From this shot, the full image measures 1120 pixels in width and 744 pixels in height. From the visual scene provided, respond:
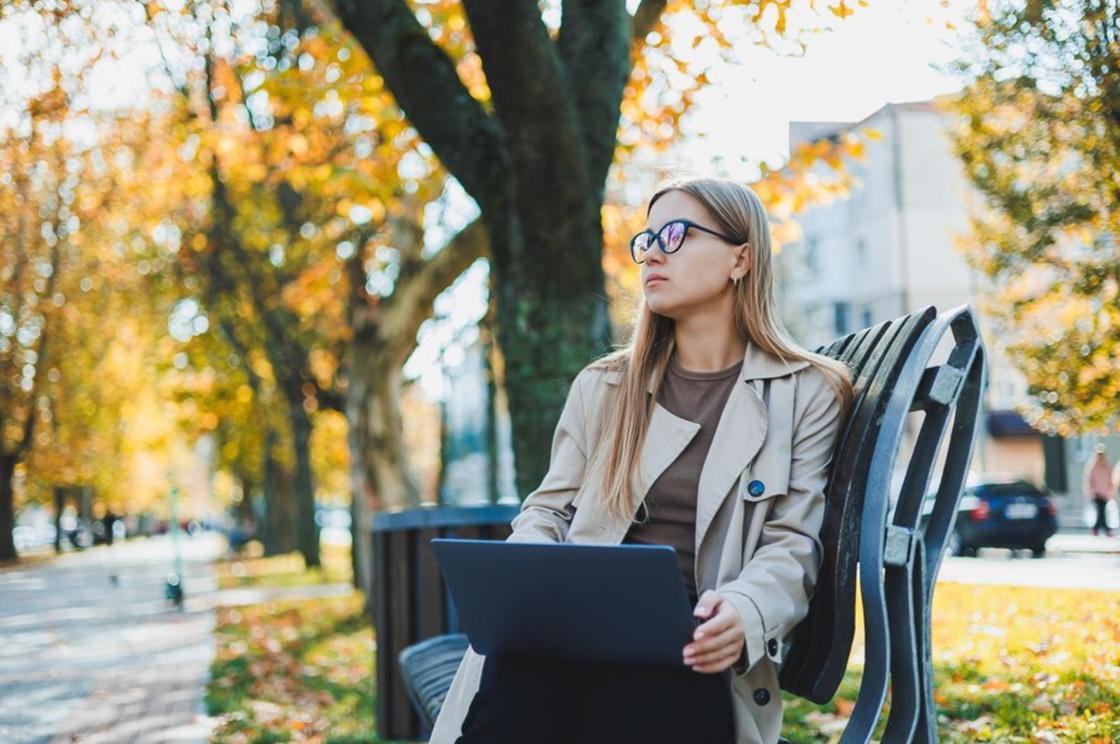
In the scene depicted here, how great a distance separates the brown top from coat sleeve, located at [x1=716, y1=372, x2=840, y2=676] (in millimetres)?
201

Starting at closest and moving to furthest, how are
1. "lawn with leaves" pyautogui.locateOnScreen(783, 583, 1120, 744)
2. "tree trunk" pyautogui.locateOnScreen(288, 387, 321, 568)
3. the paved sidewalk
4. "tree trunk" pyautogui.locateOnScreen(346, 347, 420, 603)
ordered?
1. "lawn with leaves" pyautogui.locateOnScreen(783, 583, 1120, 744)
2. the paved sidewalk
3. "tree trunk" pyautogui.locateOnScreen(346, 347, 420, 603)
4. "tree trunk" pyautogui.locateOnScreen(288, 387, 321, 568)

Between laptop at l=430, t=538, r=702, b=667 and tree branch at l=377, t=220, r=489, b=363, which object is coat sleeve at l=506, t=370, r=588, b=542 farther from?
tree branch at l=377, t=220, r=489, b=363

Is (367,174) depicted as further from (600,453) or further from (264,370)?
(264,370)

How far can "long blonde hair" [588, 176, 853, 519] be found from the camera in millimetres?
3156

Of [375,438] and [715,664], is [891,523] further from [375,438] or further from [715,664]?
[375,438]

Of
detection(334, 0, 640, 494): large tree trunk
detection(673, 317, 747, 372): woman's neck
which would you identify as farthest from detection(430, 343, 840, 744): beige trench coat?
detection(334, 0, 640, 494): large tree trunk

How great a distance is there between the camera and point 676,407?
10.8ft

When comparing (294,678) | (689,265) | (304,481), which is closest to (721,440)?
(689,265)

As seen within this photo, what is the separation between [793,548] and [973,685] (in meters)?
2.63

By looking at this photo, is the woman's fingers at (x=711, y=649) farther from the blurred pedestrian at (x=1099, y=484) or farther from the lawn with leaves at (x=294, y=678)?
the lawn with leaves at (x=294, y=678)

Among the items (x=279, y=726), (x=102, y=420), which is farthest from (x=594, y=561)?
(x=102, y=420)

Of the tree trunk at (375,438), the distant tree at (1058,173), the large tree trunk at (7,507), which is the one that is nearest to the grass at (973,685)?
the distant tree at (1058,173)

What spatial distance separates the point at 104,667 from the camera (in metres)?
10.6

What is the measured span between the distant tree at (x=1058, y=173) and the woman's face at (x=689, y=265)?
1745 mm
